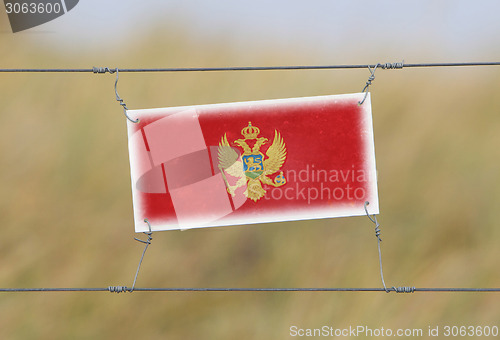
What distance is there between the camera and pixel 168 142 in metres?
1.46

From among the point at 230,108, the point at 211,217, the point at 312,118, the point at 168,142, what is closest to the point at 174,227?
the point at 211,217

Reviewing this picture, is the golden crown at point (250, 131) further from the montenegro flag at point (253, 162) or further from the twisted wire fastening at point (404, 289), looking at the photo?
the twisted wire fastening at point (404, 289)

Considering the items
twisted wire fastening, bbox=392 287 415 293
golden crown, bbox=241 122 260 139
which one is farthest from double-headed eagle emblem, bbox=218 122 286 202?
twisted wire fastening, bbox=392 287 415 293

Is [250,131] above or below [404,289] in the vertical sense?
above

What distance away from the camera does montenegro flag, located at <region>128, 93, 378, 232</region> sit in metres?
1.43

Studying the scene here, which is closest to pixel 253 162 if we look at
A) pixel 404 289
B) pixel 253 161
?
pixel 253 161

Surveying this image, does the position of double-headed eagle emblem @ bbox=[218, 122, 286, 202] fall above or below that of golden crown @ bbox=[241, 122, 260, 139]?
below

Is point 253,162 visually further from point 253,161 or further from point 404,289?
point 404,289

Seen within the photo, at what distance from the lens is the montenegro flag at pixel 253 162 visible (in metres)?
1.43

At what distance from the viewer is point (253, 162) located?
144cm

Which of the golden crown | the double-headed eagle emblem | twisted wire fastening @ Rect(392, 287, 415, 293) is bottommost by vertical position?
twisted wire fastening @ Rect(392, 287, 415, 293)

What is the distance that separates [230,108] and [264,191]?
24 centimetres

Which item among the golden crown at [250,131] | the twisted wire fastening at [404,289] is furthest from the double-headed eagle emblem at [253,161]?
the twisted wire fastening at [404,289]

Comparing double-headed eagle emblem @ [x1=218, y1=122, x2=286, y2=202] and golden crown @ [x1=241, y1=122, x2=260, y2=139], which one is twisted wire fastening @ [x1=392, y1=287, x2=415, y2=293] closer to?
double-headed eagle emblem @ [x1=218, y1=122, x2=286, y2=202]
